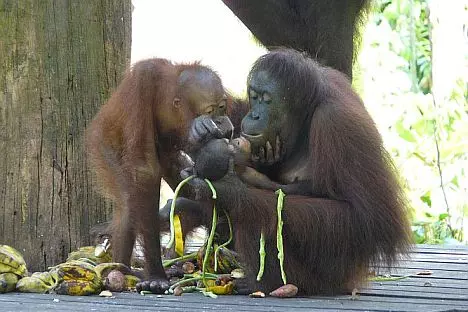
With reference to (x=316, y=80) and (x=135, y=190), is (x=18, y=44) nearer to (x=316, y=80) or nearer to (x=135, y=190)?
(x=135, y=190)

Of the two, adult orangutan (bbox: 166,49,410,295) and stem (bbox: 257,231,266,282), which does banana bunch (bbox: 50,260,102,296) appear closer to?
adult orangutan (bbox: 166,49,410,295)

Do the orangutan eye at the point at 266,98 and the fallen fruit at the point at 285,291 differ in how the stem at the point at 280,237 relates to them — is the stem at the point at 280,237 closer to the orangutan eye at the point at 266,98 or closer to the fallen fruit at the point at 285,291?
the fallen fruit at the point at 285,291

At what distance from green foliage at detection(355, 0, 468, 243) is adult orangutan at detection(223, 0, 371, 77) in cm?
145

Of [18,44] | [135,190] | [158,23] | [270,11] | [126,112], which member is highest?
[158,23]

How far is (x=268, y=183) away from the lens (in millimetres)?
3178

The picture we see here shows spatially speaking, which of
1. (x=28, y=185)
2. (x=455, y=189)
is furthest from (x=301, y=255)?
(x=455, y=189)

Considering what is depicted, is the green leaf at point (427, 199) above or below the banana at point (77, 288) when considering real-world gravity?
above

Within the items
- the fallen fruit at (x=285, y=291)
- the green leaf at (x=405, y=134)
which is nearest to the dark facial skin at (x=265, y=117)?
the fallen fruit at (x=285, y=291)

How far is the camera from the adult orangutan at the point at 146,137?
3.24 metres

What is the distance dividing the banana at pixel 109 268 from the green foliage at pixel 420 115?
11.4 feet

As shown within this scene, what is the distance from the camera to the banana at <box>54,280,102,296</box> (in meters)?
3.09

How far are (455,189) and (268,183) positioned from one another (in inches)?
175

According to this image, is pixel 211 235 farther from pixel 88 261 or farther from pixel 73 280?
pixel 88 261

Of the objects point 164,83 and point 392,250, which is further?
point 164,83
